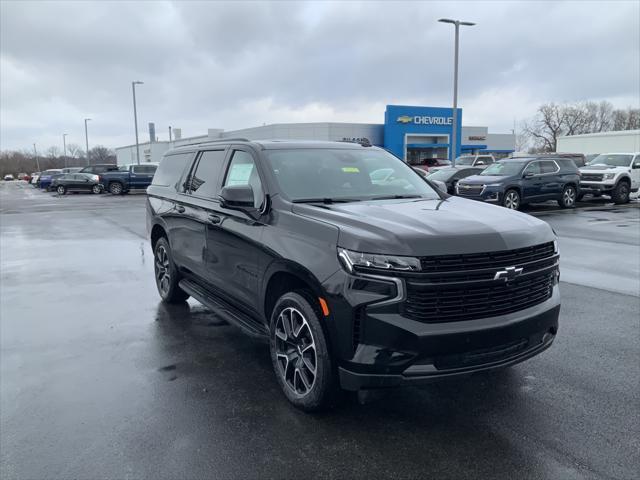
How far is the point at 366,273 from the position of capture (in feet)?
10.3

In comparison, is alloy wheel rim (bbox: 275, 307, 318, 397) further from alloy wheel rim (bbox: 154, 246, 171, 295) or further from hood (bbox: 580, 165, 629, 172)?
hood (bbox: 580, 165, 629, 172)

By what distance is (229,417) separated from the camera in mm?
3619

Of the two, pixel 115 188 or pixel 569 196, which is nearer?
pixel 569 196

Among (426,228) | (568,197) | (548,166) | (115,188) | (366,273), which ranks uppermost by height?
(548,166)

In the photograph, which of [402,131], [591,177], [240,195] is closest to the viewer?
[240,195]

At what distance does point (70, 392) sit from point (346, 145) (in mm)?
3295

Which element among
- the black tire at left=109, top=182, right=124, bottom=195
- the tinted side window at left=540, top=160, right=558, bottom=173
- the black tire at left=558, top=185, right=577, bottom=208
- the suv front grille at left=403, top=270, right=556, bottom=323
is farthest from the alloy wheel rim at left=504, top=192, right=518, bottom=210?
the black tire at left=109, top=182, right=124, bottom=195

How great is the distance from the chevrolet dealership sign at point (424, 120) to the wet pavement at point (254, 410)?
163 ft

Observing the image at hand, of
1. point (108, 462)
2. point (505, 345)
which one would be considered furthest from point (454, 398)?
point (108, 462)

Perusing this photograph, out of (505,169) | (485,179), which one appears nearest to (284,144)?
(485,179)

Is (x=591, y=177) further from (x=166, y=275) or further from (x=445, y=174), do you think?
(x=166, y=275)

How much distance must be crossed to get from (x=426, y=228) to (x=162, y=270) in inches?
170

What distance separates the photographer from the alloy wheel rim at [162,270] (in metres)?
6.46

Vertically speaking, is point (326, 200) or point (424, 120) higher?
point (424, 120)
